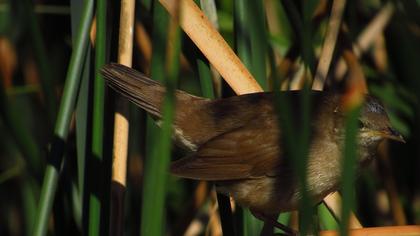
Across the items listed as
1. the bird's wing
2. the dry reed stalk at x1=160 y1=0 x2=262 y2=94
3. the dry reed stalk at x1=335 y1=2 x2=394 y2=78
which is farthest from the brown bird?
the dry reed stalk at x1=335 y1=2 x2=394 y2=78

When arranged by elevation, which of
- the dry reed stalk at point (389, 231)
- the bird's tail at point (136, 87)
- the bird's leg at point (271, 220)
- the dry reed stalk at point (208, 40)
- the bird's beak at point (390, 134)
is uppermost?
the dry reed stalk at point (208, 40)

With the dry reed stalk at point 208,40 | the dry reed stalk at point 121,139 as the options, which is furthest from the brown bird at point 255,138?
the dry reed stalk at point 208,40

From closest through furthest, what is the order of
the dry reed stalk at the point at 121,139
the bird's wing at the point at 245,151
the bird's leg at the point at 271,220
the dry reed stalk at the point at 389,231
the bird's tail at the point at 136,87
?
1. the dry reed stalk at the point at 389,231
2. the dry reed stalk at the point at 121,139
3. the bird's tail at the point at 136,87
4. the bird's leg at the point at 271,220
5. the bird's wing at the point at 245,151

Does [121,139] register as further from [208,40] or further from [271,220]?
[271,220]

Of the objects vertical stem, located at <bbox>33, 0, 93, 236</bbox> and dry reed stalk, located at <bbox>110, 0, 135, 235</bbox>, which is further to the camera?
dry reed stalk, located at <bbox>110, 0, 135, 235</bbox>

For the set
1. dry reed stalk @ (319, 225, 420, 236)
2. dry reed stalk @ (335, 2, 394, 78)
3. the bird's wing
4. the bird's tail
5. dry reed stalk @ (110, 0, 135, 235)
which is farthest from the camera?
dry reed stalk @ (335, 2, 394, 78)

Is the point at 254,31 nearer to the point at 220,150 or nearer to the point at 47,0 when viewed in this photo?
the point at 220,150

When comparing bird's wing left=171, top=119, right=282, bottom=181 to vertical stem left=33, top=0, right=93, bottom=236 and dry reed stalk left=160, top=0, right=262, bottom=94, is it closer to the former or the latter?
dry reed stalk left=160, top=0, right=262, bottom=94

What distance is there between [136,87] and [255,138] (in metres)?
0.47

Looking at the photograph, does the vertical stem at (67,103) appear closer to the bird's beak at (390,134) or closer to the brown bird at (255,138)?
the brown bird at (255,138)

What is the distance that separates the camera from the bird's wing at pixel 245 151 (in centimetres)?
261

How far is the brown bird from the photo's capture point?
8.26 ft

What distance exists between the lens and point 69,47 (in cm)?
345

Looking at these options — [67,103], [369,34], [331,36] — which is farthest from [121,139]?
[369,34]
